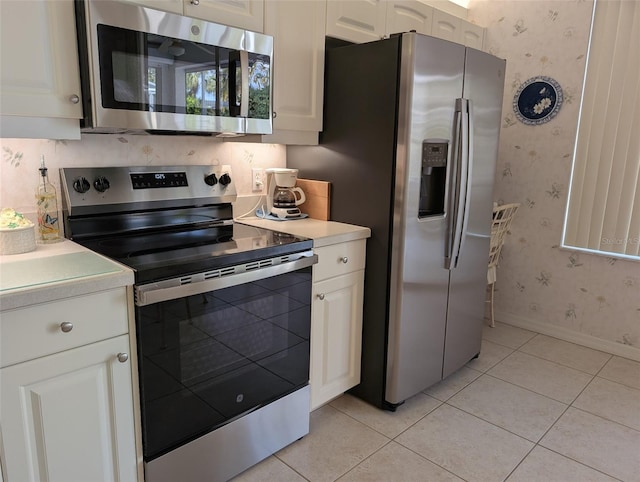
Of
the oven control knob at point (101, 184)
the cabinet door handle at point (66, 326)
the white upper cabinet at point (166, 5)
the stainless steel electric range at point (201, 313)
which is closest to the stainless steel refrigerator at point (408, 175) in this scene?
the stainless steel electric range at point (201, 313)

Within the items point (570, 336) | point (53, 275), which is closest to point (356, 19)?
point (53, 275)

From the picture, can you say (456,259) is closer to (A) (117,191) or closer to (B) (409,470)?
(B) (409,470)

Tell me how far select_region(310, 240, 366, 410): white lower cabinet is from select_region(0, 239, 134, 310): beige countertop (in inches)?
34.2

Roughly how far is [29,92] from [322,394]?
5.38ft

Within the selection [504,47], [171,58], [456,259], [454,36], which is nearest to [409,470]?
[456,259]

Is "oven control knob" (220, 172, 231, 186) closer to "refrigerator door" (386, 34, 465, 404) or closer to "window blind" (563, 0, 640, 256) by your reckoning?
"refrigerator door" (386, 34, 465, 404)

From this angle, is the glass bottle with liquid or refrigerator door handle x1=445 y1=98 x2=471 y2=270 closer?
the glass bottle with liquid

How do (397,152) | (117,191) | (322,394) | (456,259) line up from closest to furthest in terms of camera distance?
1. (117,191)
2. (397,152)
3. (322,394)
4. (456,259)

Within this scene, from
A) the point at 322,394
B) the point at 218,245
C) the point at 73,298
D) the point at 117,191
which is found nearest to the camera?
the point at 73,298

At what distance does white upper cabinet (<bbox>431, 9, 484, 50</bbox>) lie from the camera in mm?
2754

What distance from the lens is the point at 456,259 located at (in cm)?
233

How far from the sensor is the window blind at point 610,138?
2734 millimetres

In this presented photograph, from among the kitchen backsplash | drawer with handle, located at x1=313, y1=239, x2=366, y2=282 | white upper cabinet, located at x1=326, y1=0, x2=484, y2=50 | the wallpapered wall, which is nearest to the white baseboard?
the wallpapered wall

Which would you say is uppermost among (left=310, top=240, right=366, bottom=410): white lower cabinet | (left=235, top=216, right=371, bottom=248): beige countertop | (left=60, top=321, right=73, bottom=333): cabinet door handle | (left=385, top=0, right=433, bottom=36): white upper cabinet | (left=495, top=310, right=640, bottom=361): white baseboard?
(left=385, top=0, right=433, bottom=36): white upper cabinet
